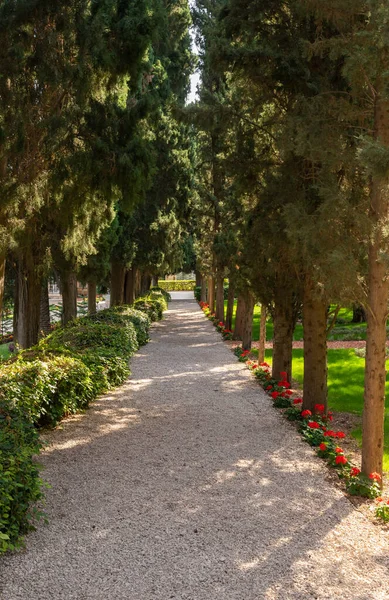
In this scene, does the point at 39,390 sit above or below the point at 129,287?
below

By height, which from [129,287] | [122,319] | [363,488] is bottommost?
[363,488]

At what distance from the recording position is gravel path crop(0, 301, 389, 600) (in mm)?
4062

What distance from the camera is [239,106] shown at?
32.1ft

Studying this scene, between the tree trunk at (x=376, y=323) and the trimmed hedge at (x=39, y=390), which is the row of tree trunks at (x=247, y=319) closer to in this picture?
the trimmed hedge at (x=39, y=390)

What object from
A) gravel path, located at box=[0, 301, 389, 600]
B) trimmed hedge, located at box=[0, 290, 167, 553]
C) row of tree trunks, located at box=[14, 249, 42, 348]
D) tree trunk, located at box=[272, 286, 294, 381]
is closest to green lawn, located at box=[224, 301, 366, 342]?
trimmed hedge, located at box=[0, 290, 167, 553]

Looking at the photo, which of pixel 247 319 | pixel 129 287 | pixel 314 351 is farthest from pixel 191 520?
pixel 129 287

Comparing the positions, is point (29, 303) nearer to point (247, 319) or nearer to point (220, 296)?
point (247, 319)

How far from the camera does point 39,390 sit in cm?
683

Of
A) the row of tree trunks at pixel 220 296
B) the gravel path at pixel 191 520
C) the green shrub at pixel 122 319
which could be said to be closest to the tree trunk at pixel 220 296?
the row of tree trunks at pixel 220 296

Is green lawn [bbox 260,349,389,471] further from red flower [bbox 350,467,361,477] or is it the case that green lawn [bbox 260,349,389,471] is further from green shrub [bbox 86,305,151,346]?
green shrub [bbox 86,305,151,346]

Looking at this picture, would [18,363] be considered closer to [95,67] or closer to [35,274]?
[95,67]

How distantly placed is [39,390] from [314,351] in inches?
174

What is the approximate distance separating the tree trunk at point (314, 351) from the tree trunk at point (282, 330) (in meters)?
1.48

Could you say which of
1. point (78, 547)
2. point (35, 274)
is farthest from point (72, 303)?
point (78, 547)
